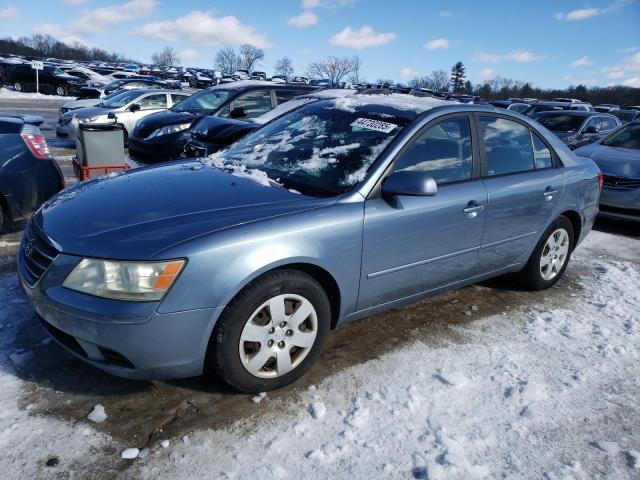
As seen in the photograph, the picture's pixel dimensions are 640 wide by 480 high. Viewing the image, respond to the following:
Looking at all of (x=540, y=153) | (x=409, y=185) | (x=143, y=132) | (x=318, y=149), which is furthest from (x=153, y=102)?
(x=409, y=185)

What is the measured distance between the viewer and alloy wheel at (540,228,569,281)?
170 inches

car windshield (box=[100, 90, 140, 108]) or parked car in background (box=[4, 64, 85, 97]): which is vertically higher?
parked car in background (box=[4, 64, 85, 97])

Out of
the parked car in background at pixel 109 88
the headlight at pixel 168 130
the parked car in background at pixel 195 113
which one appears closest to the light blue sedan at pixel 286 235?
the parked car in background at pixel 195 113

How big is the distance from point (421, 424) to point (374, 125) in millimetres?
1873

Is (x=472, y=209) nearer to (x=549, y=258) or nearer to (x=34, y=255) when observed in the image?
(x=549, y=258)

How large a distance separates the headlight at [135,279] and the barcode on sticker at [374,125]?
1635 mm

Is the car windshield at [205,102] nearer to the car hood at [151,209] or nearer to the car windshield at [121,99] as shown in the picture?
the car windshield at [121,99]

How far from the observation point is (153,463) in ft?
7.30

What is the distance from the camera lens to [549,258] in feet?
14.4

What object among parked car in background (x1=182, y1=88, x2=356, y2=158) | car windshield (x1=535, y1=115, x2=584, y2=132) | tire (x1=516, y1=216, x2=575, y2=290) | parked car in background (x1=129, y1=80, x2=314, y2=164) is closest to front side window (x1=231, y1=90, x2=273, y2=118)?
parked car in background (x1=129, y1=80, x2=314, y2=164)

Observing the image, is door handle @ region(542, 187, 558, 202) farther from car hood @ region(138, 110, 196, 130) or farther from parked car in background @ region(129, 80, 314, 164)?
car hood @ region(138, 110, 196, 130)

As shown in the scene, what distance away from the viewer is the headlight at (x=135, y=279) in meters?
2.30

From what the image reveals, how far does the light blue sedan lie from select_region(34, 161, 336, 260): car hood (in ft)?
0.03

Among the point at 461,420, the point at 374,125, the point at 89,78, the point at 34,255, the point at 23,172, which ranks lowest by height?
the point at 461,420
